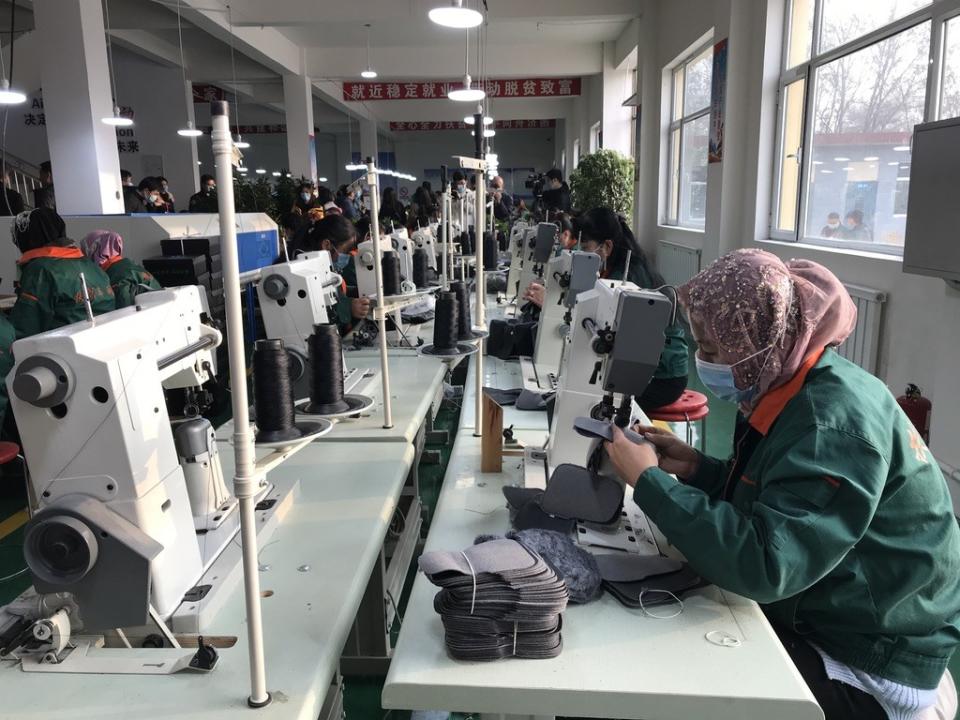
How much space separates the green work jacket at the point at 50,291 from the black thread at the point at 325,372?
2.72 metres

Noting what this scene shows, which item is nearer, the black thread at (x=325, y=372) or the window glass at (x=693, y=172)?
the black thread at (x=325, y=372)

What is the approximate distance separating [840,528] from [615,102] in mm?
13742

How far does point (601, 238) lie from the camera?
11.9 feet

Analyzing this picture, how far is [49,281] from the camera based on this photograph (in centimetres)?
408

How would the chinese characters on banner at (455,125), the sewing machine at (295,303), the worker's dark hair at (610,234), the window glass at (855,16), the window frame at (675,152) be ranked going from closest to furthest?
the sewing machine at (295,303), the worker's dark hair at (610,234), the window glass at (855,16), the window frame at (675,152), the chinese characters on banner at (455,125)

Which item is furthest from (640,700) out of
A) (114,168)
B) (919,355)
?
(114,168)

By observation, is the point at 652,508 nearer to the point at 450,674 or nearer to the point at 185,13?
the point at 450,674

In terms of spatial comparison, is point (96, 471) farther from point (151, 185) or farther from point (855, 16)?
point (151, 185)

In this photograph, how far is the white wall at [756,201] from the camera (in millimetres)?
3666

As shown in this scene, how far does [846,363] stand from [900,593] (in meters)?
0.44

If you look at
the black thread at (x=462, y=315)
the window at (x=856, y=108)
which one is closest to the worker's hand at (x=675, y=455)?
the black thread at (x=462, y=315)

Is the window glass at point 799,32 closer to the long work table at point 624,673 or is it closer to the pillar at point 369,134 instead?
the long work table at point 624,673

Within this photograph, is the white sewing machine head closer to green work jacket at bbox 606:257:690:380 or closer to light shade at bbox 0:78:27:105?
green work jacket at bbox 606:257:690:380

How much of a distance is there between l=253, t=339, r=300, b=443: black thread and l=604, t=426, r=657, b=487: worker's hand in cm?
68
